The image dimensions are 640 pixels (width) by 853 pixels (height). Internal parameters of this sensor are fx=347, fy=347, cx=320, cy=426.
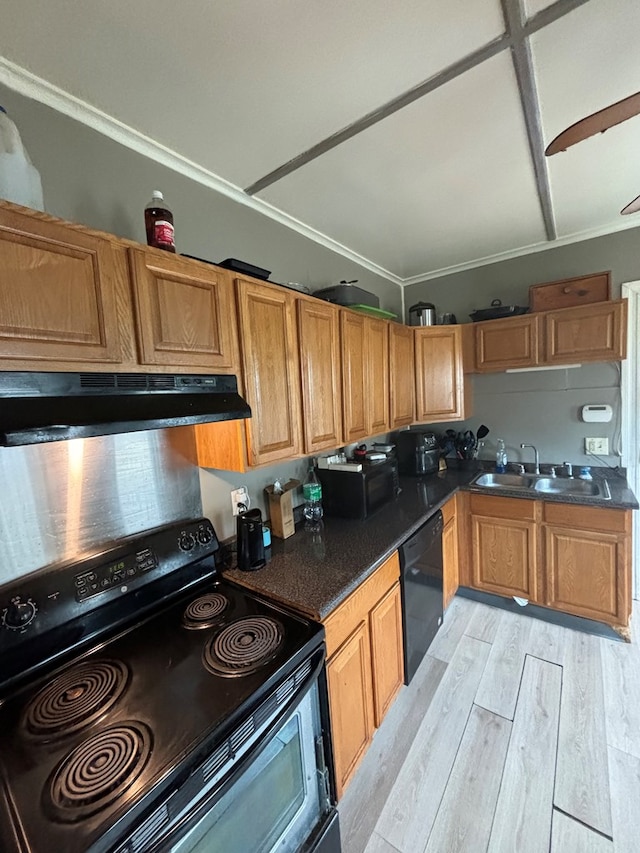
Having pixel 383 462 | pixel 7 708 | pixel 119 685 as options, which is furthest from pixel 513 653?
pixel 7 708

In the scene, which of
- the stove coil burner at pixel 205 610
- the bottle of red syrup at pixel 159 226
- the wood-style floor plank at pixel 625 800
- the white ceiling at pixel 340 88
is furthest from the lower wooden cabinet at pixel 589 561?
the bottle of red syrup at pixel 159 226

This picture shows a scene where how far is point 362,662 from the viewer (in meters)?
1.44

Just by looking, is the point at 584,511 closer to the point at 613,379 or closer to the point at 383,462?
the point at 613,379

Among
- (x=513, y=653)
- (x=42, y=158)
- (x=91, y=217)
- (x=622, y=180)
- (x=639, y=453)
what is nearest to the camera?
(x=42, y=158)

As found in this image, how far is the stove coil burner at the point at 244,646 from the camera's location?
38.9 inches

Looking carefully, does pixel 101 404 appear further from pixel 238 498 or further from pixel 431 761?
pixel 431 761

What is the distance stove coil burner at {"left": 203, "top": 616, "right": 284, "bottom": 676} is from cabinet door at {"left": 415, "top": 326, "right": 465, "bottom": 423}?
1.94m

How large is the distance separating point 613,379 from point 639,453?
1.74ft

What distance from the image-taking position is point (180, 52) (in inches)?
39.0

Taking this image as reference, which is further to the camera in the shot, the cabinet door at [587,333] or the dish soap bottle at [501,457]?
the dish soap bottle at [501,457]

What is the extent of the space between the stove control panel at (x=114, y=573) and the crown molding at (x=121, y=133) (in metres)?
1.51

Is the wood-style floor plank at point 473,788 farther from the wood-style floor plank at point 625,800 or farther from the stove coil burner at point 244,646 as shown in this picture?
the stove coil burner at point 244,646

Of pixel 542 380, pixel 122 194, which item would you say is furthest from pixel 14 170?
pixel 542 380

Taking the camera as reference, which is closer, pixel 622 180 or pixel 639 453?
pixel 622 180
